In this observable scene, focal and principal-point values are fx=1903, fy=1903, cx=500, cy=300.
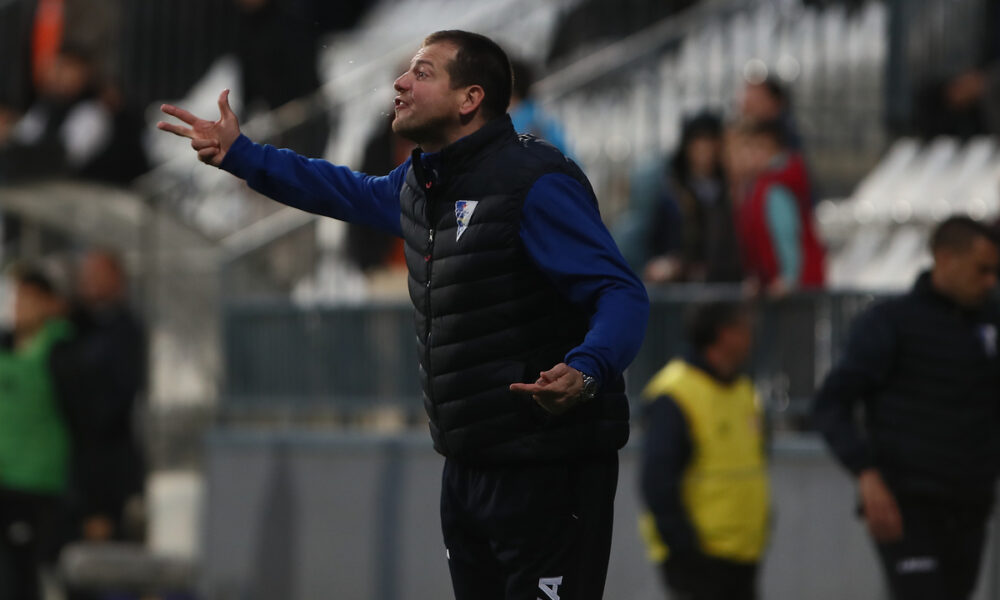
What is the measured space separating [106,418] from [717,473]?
468 centimetres

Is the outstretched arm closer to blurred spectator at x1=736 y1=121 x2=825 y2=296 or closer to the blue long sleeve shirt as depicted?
the blue long sleeve shirt

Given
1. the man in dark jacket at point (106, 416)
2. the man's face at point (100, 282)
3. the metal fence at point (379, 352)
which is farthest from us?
the man's face at point (100, 282)

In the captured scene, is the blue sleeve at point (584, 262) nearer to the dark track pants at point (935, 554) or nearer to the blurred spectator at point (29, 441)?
the dark track pants at point (935, 554)

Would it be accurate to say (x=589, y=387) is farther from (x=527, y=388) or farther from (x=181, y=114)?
(x=181, y=114)

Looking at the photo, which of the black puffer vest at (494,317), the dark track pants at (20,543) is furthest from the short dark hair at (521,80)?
the dark track pants at (20,543)

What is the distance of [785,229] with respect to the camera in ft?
32.8

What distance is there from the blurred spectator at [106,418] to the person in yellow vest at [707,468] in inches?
172

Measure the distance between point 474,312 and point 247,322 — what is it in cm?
735

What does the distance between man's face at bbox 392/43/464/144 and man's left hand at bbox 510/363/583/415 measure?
0.80 metres

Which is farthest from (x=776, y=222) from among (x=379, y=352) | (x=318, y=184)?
(x=318, y=184)

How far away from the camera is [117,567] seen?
1091 cm

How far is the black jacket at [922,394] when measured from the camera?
294 inches

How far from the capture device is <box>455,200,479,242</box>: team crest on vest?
5.09m

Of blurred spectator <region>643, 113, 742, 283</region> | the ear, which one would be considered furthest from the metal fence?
the ear
